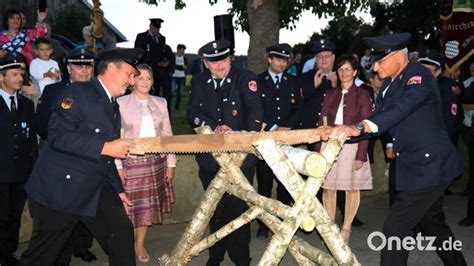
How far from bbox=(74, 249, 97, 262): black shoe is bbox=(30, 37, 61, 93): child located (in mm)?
2808

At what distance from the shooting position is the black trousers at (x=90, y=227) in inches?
170

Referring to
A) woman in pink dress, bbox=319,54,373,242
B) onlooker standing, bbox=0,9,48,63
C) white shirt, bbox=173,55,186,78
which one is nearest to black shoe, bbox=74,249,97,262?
woman in pink dress, bbox=319,54,373,242

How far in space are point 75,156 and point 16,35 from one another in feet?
16.7

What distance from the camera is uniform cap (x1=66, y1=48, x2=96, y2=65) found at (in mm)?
5535

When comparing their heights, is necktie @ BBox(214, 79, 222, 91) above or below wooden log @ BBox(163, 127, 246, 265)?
above

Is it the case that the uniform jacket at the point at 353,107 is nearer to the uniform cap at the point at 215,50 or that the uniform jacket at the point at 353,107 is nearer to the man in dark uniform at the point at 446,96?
the man in dark uniform at the point at 446,96

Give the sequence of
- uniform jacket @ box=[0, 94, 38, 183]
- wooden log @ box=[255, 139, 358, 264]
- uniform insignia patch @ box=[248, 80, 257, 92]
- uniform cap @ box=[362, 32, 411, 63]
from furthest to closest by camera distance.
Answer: uniform insignia patch @ box=[248, 80, 257, 92], uniform jacket @ box=[0, 94, 38, 183], uniform cap @ box=[362, 32, 411, 63], wooden log @ box=[255, 139, 358, 264]

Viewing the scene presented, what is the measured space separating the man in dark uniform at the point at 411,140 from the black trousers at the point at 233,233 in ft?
4.48

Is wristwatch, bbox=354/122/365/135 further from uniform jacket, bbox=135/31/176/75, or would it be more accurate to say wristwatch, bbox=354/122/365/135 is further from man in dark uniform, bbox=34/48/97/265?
uniform jacket, bbox=135/31/176/75

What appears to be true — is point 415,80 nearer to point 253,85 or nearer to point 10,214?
point 253,85

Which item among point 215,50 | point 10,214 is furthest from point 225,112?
point 10,214

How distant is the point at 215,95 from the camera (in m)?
5.74

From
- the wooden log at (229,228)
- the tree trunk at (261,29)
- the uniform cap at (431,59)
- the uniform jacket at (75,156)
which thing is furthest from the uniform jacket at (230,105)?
the tree trunk at (261,29)

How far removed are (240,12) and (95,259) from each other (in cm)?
872
